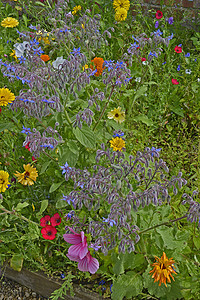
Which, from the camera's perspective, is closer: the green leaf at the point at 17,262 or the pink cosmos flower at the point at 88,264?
the pink cosmos flower at the point at 88,264

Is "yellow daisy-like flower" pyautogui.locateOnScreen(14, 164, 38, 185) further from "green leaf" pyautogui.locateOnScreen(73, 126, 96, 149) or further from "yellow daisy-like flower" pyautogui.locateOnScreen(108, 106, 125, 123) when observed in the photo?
"yellow daisy-like flower" pyautogui.locateOnScreen(108, 106, 125, 123)

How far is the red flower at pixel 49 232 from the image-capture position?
2167 millimetres

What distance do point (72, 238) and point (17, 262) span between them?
679 millimetres

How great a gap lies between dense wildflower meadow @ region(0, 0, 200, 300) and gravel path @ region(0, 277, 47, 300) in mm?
208

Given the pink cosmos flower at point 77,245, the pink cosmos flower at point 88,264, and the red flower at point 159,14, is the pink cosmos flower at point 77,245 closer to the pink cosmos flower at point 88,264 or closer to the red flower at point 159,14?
the pink cosmos flower at point 88,264

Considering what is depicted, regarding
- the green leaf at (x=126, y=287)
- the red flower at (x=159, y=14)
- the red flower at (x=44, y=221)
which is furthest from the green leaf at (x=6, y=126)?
the red flower at (x=159, y=14)

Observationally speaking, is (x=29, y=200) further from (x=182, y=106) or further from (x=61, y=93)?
(x=182, y=106)

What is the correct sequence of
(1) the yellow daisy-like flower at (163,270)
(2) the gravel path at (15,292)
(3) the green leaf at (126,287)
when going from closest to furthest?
1. (1) the yellow daisy-like flower at (163,270)
2. (3) the green leaf at (126,287)
3. (2) the gravel path at (15,292)

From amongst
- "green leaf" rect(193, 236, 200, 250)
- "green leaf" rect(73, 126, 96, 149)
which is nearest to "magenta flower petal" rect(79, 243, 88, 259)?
"green leaf" rect(73, 126, 96, 149)

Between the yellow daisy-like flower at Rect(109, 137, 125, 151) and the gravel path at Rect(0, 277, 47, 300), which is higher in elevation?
the yellow daisy-like flower at Rect(109, 137, 125, 151)

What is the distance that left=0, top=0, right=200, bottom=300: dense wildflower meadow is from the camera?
179cm

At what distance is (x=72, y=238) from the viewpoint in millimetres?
1875

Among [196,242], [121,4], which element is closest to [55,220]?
[196,242]

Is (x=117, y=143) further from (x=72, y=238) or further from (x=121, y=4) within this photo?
(x=121, y=4)
